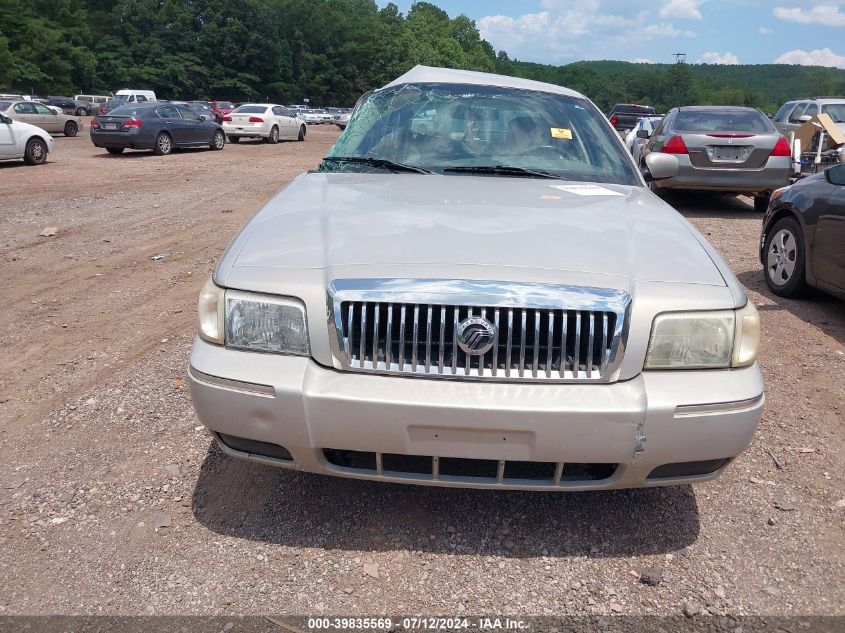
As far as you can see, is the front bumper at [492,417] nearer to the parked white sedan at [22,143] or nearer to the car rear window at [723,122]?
the car rear window at [723,122]

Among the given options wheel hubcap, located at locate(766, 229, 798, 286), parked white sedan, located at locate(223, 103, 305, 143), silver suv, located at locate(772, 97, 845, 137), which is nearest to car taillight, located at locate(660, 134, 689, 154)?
wheel hubcap, located at locate(766, 229, 798, 286)

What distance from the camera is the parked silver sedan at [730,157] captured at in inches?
396

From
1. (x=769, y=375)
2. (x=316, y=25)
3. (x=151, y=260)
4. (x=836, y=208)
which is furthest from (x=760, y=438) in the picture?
(x=316, y=25)

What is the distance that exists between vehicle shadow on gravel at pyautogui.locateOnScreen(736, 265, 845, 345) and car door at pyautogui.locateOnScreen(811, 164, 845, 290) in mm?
327

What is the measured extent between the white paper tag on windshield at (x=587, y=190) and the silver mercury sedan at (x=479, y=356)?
65 centimetres

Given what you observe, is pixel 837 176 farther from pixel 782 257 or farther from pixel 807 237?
pixel 782 257

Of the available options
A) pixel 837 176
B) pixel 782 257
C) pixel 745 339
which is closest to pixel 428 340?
pixel 745 339

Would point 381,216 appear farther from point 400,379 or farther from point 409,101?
point 409,101

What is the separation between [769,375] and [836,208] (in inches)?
69.6

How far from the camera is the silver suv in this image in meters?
15.6

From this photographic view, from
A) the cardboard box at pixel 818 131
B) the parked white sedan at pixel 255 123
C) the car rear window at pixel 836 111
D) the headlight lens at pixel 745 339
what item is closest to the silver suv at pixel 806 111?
the car rear window at pixel 836 111

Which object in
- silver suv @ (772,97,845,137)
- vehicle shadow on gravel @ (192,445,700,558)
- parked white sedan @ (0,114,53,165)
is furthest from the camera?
silver suv @ (772,97,845,137)

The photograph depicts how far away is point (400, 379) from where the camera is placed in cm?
233

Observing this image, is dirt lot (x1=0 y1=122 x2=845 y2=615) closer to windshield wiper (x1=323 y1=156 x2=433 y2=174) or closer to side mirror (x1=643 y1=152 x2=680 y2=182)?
side mirror (x1=643 y1=152 x2=680 y2=182)
